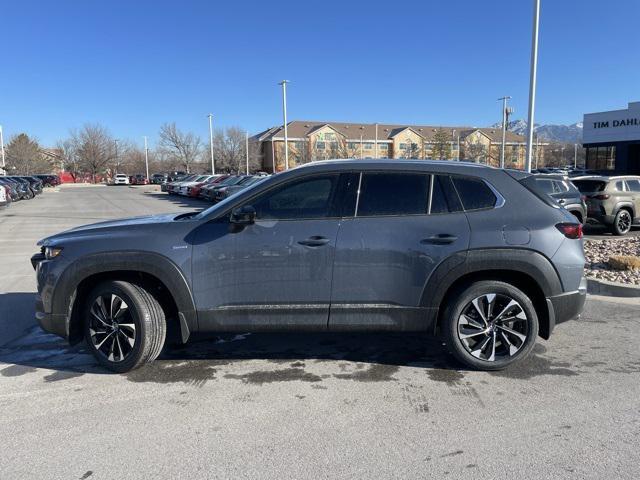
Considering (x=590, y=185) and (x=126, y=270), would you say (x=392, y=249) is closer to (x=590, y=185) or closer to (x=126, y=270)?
(x=126, y=270)

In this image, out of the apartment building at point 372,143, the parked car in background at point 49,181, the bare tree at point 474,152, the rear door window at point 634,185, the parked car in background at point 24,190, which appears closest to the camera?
the rear door window at point 634,185

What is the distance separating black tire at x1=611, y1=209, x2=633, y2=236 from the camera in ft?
42.7

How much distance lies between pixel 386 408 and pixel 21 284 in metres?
6.59

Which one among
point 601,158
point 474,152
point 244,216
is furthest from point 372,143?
point 244,216

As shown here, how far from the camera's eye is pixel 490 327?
165 inches

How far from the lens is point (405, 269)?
13.2 feet

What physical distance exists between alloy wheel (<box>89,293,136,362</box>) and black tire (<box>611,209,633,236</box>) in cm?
1287

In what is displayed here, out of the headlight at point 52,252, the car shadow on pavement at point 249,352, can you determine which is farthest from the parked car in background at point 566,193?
the headlight at point 52,252

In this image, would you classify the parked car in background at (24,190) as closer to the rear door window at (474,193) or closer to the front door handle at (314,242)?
the front door handle at (314,242)

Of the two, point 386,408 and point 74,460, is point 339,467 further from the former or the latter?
point 74,460

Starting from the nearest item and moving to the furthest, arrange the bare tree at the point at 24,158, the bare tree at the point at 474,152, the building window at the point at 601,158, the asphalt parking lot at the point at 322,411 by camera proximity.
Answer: the asphalt parking lot at the point at 322,411 < the building window at the point at 601,158 < the bare tree at the point at 24,158 < the bare tree at the point at 474,152

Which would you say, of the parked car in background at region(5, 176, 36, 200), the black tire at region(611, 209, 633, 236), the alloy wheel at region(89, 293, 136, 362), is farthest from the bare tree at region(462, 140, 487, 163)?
the alloy wheel at region(89, 293, 136, 362)

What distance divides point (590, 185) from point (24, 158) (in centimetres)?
8374

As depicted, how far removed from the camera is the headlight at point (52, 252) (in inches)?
165
